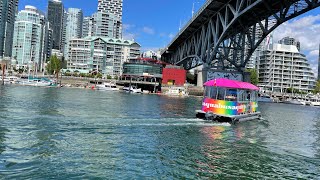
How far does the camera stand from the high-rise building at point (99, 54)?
157 meters

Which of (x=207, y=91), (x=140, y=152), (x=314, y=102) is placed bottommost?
(x=140, y=152)

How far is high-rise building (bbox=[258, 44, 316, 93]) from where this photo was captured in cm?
15000

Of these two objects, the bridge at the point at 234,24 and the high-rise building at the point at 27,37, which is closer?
the bridge at the point at 234,24

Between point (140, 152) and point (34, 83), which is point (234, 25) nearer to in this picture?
point (140, 152)

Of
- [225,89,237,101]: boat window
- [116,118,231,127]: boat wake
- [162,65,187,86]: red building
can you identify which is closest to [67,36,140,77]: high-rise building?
[162,65,187,86]: red building

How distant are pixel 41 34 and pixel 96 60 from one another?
2185 inches

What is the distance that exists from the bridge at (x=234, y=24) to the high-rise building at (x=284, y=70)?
6260cm

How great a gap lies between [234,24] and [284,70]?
93541mm

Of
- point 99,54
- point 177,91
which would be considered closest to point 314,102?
point 177,91

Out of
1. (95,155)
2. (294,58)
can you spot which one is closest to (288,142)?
(95,155)

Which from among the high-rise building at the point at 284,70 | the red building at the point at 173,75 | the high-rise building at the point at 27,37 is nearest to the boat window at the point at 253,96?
the red building at the point at 173,75

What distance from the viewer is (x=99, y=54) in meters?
158

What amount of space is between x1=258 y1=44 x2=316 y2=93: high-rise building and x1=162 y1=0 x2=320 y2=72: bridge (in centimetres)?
6260

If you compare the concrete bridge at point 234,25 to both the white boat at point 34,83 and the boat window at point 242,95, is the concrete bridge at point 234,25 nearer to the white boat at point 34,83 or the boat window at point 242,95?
the boat window at point 242,95
